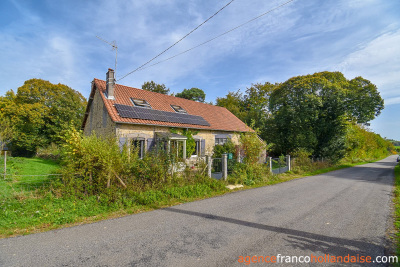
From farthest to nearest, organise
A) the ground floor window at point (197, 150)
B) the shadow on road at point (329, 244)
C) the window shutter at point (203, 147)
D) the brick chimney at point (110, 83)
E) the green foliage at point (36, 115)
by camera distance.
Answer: the green foliage at point (36, 115) → the window shutter at point (203, 147) → the ground floor window at point (197, 150) → the brick chimney at point (110, 83) → the shadow on road at point (329, 244)

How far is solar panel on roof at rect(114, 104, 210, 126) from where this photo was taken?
1171cm

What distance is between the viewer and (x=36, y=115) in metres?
24.3

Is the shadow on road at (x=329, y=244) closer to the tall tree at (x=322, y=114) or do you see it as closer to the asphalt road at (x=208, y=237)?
the asphalt road at (x=208, y=237)

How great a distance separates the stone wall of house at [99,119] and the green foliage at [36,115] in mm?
10481

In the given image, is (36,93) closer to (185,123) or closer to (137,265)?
(185,123)

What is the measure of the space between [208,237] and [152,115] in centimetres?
991

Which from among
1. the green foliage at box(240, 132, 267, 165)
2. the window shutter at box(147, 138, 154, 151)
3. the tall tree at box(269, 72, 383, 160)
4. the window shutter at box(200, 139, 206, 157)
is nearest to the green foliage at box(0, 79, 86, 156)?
the window shutter at box(147, 138, 154, 151)

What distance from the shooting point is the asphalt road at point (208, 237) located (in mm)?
3312

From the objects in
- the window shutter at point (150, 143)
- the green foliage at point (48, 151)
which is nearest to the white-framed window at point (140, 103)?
the window shutter at point (150, 143)

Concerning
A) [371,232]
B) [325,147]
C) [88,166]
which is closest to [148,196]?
[88,166]

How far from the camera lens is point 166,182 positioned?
7.40 m

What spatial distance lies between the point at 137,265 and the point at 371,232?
508 cm

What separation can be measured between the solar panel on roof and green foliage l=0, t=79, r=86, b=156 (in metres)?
14.7

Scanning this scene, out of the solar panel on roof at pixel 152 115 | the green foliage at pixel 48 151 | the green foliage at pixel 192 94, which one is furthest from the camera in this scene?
the green foliage at pixel 192 94
